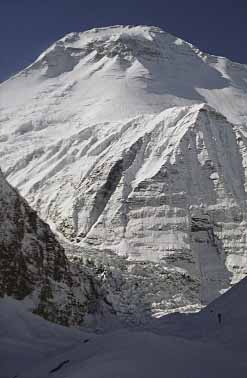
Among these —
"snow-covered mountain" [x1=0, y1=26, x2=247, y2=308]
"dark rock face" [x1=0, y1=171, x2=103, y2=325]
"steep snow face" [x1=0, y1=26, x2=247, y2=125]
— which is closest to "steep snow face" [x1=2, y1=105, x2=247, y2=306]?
"snow-covered mountain" [x1=0, y1=26, x2=247, y2=308]

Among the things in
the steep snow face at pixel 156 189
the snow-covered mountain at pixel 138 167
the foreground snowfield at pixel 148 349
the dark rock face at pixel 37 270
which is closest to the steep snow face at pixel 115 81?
the snow-covered mountain at pixel 138 167

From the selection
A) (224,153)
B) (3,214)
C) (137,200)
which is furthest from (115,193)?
(3,214)

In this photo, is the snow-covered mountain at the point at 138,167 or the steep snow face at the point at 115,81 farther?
the steep snow face at the point at 115,81

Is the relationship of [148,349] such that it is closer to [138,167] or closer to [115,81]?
[138,167]

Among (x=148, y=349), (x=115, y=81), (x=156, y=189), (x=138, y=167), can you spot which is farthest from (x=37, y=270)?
(x=115, y=81)

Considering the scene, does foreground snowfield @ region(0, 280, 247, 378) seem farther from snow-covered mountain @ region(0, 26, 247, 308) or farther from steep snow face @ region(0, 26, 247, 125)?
steep snow face @ region(0, 26, 247, 125)

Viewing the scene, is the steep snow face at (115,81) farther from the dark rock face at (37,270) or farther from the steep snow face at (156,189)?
the dark rock face at (37,270)

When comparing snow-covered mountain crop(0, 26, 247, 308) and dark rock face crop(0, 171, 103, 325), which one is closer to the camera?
dark rock face crop(0, 171, 103, 325)
